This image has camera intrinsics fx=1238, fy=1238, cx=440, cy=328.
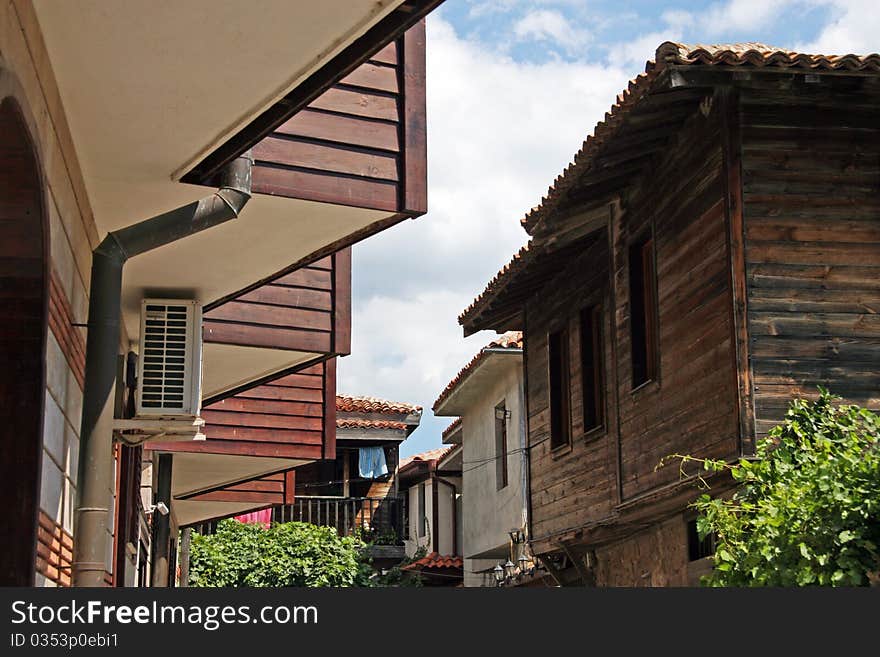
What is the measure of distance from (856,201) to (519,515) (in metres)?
12.3

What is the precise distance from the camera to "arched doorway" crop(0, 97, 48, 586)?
15.8 feet

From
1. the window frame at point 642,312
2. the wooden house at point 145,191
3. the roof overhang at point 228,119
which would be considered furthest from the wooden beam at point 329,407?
the roof overhang at point 228,119

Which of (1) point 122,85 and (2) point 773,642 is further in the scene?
(1) point 122,85

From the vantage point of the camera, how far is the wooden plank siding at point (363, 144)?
23.3ft

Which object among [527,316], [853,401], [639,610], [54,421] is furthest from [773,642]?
[527,316]

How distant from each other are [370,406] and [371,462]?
1.51 metres

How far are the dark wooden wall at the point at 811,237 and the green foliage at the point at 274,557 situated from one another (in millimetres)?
17619

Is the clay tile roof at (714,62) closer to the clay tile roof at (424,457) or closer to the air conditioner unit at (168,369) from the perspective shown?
the air conditioner unit at (168,369)

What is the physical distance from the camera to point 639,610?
259 cm

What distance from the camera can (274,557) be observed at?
2628cm

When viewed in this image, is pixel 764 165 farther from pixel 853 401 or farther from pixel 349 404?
pixel 349 404

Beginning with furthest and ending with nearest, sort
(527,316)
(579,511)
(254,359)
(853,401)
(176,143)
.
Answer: (527,316) < (579,511) < (254,359) < (853,401) < (176,143)

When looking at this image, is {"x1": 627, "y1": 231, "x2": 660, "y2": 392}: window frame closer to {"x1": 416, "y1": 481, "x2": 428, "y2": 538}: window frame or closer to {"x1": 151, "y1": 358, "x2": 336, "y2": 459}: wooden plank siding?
{"x1": 151, "y1": 358, "x2": 336, "y2": 459}: wooden plank siding

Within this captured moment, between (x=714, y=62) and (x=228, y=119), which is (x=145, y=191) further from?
(x=714, y=62)
